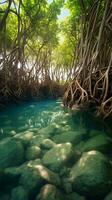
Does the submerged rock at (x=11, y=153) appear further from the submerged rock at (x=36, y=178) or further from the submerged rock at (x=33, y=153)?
the submerged rock at (x=36, y=178)

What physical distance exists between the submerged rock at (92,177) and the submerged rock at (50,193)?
235mm

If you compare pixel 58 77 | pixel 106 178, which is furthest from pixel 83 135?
pixel 58 77

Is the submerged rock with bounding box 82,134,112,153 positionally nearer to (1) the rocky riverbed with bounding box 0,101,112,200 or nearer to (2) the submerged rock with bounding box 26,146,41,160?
(1) the rocky riverbed with bounding box 0,101,112,200

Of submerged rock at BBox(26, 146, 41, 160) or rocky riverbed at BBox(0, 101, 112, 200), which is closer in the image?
rocky riverbed at BBox(0, 101, 112, 200)

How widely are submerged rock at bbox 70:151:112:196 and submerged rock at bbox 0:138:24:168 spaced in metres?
0.70

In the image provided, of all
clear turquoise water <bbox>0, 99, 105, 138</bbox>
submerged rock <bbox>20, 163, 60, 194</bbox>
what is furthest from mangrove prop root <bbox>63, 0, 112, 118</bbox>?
submerged rock <bbox>20, 163, 60, 194</bbox>

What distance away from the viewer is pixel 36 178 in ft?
7.86

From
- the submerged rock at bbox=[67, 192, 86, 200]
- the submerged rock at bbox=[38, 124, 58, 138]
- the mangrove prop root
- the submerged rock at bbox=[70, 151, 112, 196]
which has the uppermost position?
the mangrove prop root

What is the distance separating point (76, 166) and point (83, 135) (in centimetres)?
135

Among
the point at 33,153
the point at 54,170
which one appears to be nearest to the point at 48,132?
the point at 33,153

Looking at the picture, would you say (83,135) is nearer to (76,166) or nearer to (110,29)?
(76,166)

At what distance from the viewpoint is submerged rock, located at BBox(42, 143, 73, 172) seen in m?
2.80

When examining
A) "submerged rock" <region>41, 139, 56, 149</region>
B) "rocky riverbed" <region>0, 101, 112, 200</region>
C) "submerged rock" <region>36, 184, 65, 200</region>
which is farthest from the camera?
"submerged rock" <region>41, 139, 56, 149</region>

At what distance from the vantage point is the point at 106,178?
2.38m
